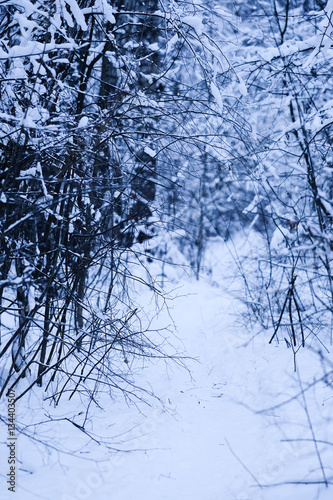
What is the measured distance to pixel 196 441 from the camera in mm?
3639

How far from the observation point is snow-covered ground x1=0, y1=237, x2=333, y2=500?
2908 mm

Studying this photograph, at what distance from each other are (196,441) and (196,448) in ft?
0.36

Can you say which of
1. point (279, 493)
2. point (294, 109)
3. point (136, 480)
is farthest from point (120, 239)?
point (294, 109)

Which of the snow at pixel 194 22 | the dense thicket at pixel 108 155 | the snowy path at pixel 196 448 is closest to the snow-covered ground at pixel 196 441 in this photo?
the snowy path at pixel 196 448

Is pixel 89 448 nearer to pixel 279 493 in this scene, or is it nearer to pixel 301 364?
pixel 279 493

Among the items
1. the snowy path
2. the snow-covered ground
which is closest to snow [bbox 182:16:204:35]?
the snow-covered ground

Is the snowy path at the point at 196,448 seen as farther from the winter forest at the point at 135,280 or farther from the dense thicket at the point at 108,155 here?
the dense thicket at the point at 108,155

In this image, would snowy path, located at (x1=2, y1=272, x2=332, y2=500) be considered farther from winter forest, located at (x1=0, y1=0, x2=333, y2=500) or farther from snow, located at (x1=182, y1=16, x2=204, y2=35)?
snow, located at (x1=182, y1=16, x2=204, y2=35)

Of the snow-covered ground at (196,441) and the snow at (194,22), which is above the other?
the snow at (194,22)

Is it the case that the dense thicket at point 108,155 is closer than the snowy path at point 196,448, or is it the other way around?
the snowy path at point 196,448

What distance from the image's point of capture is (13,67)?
11.2 ft

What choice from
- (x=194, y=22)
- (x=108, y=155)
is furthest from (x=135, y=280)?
(x=194, y=22)

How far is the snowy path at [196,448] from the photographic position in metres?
2.93

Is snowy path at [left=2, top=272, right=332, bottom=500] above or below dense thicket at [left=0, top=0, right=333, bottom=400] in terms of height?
below
